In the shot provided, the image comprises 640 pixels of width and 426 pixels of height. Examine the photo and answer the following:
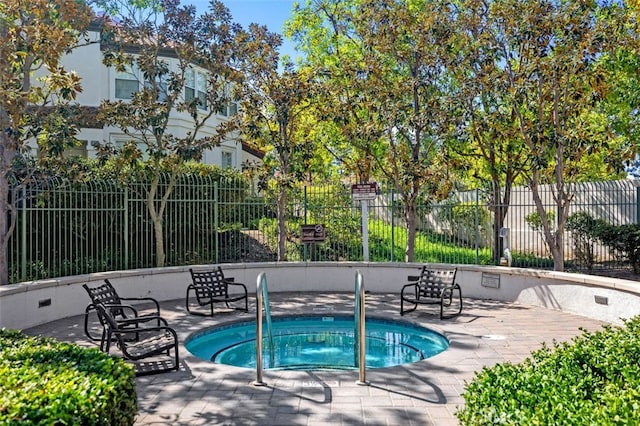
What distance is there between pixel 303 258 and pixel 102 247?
15.9 ft

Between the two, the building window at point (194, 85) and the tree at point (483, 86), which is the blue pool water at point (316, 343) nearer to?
the tree at point (483, 86)

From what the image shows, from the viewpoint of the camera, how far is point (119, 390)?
358cm

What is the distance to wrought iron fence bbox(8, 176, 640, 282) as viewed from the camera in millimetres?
11836

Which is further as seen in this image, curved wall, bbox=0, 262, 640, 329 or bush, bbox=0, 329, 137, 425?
curved wall, bbox=0, 262, 640, 329

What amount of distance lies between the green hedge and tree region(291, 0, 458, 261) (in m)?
8.56

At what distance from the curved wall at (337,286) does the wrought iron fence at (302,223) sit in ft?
2.22

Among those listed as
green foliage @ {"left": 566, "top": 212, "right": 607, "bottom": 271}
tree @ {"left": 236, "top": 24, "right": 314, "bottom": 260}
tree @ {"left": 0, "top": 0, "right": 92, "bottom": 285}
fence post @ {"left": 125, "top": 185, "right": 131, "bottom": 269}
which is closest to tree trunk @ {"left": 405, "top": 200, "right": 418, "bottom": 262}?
tree @ {"left": 236, "top": 24, "right": 314, "bottom": 260}

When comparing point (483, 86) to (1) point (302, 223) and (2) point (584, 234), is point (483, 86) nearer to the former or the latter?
(2) point (584, 234)

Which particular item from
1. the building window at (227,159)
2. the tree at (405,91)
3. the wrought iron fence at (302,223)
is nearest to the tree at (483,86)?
the tree at (405,91)

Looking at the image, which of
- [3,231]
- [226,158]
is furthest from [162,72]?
[226,158]

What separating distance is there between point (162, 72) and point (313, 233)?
17.2 feet

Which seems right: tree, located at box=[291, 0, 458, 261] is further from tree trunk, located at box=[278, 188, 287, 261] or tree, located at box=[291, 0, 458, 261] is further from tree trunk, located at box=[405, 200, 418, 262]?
tree trunk, located at box=[278, 188, 287, 261]

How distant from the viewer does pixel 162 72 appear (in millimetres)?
11938

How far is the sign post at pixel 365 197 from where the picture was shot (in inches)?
475
